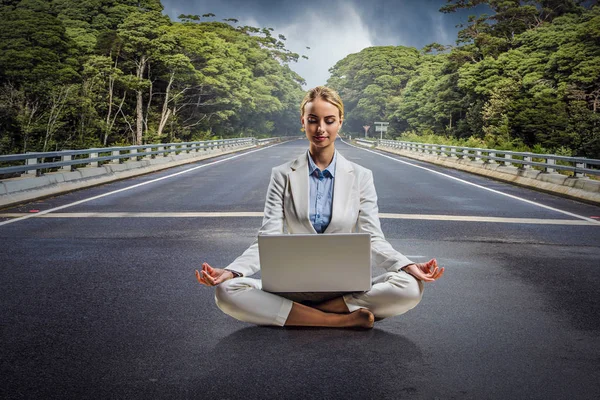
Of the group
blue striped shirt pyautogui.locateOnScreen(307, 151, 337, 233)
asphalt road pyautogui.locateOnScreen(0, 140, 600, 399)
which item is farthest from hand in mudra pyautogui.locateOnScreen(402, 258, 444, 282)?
blue striped shirt pyautogui.locateOnScreen(307, 151, 337, 233)

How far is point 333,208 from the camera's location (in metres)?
4.68

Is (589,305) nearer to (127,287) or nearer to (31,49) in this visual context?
(127,287)

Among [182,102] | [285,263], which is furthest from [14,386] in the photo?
[182,102]

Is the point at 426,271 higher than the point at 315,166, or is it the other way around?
the point at 315,166

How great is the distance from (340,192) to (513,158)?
20869mm

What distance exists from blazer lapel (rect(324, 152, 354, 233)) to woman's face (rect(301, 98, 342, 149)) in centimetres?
27

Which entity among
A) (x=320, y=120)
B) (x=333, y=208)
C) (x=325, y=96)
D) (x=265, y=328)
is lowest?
(x=265, y=328)

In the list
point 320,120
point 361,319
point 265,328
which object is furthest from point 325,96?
point 265,328

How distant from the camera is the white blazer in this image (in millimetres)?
4695

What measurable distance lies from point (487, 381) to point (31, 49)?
38194mm

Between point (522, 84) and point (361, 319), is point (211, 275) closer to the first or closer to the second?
point (361, 319)

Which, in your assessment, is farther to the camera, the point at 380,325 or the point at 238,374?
the point at 380,325

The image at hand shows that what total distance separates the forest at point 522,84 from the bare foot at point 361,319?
1030 inches

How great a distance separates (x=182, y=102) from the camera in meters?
56.8
